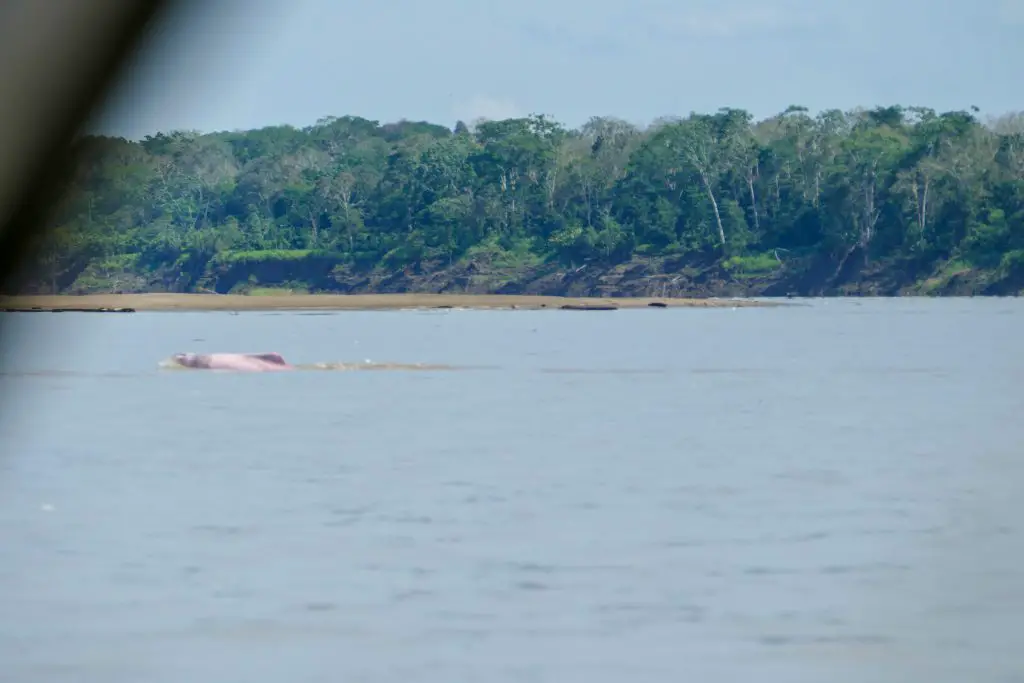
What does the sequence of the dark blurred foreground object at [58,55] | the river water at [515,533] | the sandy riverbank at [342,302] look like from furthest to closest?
the sandy riverbank at [342,302] → the dark blurred foreground object at [58,55] → the river water at [515,533]

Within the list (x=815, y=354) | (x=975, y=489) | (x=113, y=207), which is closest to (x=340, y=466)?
(x=975, y=489)

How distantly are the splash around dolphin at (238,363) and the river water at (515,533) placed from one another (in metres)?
3.81

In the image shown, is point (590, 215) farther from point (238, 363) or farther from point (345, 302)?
point (238, 363)

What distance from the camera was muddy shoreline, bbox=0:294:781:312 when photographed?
7750 cm

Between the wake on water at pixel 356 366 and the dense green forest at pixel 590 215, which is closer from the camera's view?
the wake on water at pixel 356 366

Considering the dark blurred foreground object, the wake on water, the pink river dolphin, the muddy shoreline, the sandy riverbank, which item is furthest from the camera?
the sandy riverbank

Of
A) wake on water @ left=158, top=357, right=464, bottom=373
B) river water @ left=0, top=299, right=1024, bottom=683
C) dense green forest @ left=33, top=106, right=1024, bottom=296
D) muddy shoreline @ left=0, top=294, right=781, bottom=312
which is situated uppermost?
dense green forest @ left=33, top=106, right=1024, bottom=296

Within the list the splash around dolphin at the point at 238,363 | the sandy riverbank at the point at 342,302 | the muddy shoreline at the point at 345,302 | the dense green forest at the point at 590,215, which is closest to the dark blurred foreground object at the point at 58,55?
the splash around dolphin at the point at 238,363

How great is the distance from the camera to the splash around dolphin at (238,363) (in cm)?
3338

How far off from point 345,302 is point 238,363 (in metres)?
48.2

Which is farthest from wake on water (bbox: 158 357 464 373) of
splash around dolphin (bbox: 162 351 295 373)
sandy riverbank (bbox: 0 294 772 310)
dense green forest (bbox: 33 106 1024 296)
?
dense green forest (bbox: 33 106 1024 296)

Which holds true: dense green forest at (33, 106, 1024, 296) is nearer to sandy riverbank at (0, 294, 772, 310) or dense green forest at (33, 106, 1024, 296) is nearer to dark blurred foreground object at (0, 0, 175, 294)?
sandy riverbank at (0, 294, 772, 310)

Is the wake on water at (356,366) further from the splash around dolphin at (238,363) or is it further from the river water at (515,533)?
the river water at (515,533)

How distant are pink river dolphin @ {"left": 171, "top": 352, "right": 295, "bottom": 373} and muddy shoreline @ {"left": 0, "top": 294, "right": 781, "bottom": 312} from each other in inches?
1640
